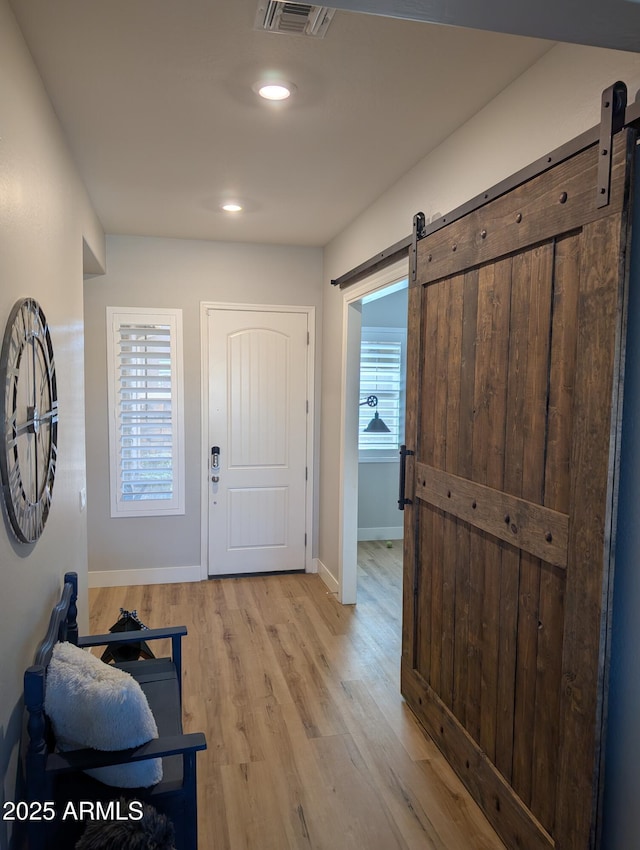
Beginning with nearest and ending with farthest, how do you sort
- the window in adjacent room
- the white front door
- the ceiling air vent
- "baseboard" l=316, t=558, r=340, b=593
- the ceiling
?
1. the ceiling air vent
2. the ceiling
3. "baseboard" l=316, t=558, r=340, b=593
4. the white front door
5. the window in adjacent room

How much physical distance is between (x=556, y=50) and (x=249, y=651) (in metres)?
3.18

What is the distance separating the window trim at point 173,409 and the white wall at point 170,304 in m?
0.04

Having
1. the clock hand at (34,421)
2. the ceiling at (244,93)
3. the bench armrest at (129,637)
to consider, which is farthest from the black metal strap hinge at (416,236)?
the bench armrest at (129,637)

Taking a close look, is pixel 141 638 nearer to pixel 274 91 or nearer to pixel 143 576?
pixel 274 91

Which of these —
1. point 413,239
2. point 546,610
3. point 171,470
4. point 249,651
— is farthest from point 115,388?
point 546,610

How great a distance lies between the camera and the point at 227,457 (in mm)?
4645

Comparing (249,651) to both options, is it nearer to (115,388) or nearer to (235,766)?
(235,766)

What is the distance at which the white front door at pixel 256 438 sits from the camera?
4605 mm

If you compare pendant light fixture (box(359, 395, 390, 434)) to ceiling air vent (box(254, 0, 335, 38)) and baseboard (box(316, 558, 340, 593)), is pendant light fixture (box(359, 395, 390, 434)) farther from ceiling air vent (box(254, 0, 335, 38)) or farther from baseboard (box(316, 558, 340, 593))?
ceiling air vent (box(254, 0, 335, 38))

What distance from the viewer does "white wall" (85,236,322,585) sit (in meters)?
4.35

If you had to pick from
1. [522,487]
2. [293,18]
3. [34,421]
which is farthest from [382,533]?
[293,18]

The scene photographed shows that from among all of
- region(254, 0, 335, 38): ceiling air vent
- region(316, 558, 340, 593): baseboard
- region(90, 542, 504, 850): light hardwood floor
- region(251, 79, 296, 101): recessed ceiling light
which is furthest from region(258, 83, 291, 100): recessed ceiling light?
region(316, 558, 340, 593): baseboard

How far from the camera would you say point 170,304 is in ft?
14.6

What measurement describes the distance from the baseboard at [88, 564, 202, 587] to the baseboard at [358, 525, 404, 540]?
189cm
